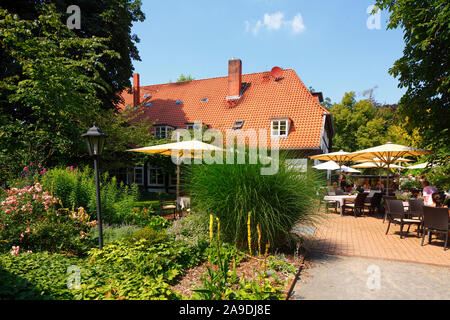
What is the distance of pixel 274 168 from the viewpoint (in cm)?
517

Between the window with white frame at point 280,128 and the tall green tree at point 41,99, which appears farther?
the window with white frame at point 280,128

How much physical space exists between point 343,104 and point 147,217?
33.8m

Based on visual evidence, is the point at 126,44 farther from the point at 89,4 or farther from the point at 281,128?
the point at 281,128

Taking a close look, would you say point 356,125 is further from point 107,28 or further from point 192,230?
point 192,230

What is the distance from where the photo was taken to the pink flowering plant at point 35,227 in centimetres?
490

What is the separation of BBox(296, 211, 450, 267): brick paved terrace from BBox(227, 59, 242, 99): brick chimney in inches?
638

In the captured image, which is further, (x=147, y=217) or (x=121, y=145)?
(x=121, y=145)

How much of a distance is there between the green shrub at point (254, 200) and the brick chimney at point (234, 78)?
1825cm

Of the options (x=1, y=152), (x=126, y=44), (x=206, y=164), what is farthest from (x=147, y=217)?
(x=126, y=44)

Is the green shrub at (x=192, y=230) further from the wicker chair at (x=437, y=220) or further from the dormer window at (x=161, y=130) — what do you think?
the dormer window at (x=161, y=130)

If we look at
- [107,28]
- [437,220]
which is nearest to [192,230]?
[437,220]

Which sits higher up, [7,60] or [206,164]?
[7,60]

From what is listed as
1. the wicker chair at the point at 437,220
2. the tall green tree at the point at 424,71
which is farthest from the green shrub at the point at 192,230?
the tall green tree at the point at 424,71
